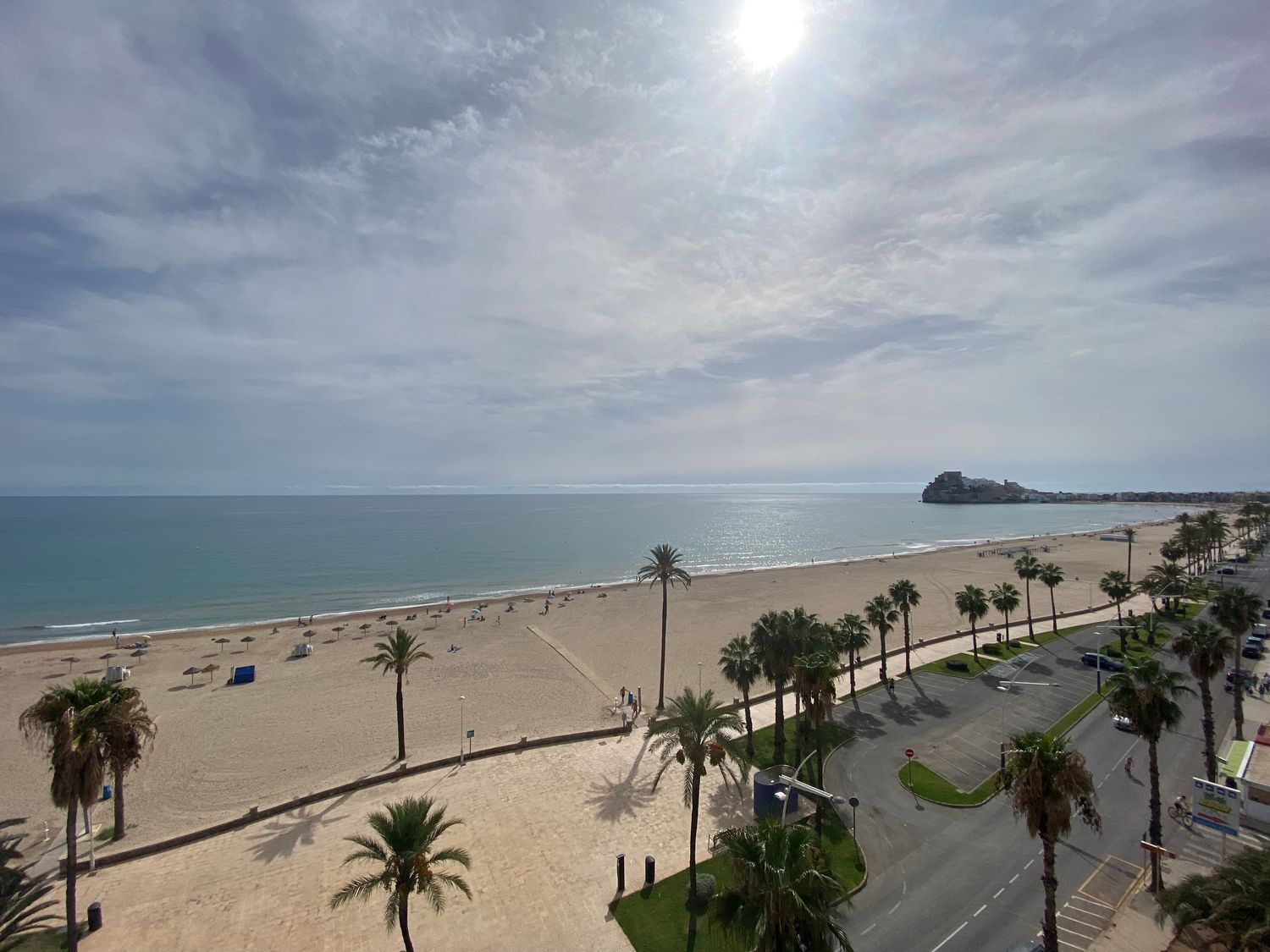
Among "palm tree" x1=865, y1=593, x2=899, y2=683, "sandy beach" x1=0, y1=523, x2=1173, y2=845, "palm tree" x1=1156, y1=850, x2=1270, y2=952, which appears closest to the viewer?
"palm tree" x1=1156, y1=850, x2=1270, y2=952

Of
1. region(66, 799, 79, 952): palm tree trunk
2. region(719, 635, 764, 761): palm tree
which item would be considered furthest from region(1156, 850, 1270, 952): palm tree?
region(66, 799, 79, 952): palm tree trunk

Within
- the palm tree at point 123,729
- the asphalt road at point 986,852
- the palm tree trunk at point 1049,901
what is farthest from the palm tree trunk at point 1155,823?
the palm tree at point 123,729

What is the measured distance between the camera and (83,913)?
63.3 feet

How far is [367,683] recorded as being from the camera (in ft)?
150

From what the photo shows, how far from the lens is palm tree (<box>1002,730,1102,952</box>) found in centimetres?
1526

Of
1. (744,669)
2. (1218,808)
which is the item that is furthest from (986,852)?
(744,669)

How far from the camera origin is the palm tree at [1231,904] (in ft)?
40.1

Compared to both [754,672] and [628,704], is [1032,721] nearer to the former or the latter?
[754,672]

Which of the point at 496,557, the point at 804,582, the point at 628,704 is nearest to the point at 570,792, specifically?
the point at 628,704

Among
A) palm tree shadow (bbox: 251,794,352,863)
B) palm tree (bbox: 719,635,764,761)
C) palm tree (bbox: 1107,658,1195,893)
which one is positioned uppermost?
palm tree (bbox: 1107,658,1195,893)

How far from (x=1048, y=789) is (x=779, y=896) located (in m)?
8.87

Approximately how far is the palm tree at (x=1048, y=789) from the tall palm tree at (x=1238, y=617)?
26.6 m

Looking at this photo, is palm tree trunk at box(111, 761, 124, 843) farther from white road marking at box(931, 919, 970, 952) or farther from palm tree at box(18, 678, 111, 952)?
white road marking at box(931, 919, 970, 952)

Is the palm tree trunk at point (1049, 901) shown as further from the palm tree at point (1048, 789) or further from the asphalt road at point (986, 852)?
the asphalt road at point (986, 852)
